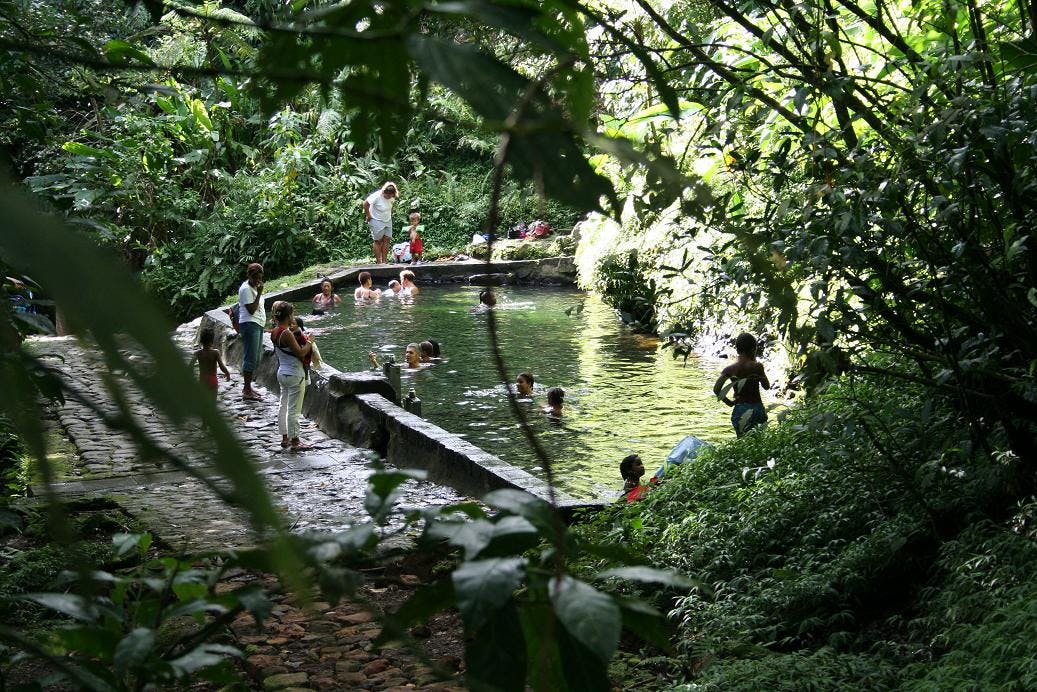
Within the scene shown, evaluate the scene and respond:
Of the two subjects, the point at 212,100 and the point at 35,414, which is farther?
the point at 212,100

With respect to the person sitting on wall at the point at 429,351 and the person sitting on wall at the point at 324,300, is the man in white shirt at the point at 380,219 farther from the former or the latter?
the person sitting on wall at the point at 429,351

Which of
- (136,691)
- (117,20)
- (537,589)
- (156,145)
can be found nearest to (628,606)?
(537,589)

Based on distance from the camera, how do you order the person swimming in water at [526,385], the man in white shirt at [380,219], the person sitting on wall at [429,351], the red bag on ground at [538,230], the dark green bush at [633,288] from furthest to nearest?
1. the red bag on ground at [538,230]
2. the man in white shirt at [380,219]
3. the person sitting on wall at [429,351]
4. the person swimming in water at [526,385]
5. the dark green bush at [633,288]

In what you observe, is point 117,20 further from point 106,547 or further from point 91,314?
point 91,314

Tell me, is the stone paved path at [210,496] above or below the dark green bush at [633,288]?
below

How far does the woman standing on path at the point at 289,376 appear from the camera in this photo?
29.9 feet

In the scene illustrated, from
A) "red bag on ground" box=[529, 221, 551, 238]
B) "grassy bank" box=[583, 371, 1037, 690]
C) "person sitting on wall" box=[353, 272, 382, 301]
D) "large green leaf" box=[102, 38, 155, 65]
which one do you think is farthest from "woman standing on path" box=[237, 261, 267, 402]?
"red bag on ground" box=[529, 221, 551, 238]

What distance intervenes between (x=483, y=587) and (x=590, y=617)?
0.11 m

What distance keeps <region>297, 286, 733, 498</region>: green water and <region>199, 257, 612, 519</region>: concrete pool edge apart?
0.92 m

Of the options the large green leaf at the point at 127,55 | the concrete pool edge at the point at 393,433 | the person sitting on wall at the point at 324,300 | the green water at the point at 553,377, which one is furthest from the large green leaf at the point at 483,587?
the person sitting on wall at the point at 324,300

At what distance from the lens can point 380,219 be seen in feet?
70.9

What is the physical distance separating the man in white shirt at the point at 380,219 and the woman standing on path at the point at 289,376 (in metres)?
11.5

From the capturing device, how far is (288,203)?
23.5m

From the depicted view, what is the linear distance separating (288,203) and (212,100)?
396 centimetres
